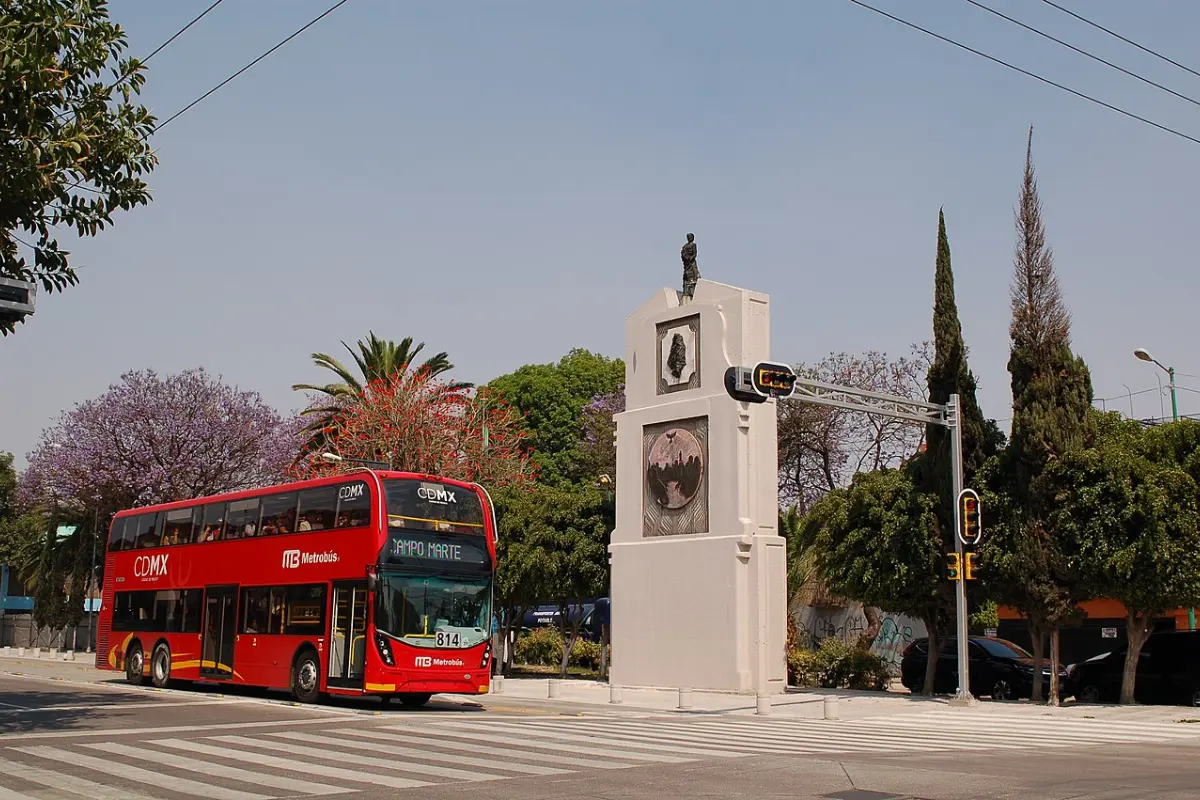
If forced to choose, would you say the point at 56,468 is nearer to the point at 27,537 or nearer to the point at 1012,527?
the point at 27,537

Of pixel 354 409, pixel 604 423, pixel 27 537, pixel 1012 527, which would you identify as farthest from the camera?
pixel 27 537

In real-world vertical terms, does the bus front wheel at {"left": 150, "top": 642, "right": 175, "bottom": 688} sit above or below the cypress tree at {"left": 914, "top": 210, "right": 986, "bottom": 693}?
below

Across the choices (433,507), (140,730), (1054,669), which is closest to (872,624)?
(1054,669)

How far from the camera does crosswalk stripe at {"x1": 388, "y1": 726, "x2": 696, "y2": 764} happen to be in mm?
13711

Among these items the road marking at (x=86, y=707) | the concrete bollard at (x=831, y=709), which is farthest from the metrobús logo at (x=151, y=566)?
the concrete bollard at (x=831, y=709)

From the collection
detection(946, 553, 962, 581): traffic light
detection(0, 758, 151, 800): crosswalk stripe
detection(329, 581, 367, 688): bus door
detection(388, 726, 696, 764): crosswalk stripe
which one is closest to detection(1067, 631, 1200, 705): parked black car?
detection(946, 553, 962, 581): traffic light

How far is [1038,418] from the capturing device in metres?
24.9

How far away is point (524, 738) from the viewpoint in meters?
16.1

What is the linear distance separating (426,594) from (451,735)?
5.13 metres

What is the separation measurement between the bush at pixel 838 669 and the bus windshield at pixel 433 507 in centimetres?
1271

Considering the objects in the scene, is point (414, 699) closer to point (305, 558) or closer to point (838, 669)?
point (305, 558)

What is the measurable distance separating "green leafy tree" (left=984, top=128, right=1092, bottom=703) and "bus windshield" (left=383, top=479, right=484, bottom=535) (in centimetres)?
1140

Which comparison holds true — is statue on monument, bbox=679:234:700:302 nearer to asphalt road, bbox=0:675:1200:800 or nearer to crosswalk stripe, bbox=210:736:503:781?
asphalt road, bbox=0:675:1200:800

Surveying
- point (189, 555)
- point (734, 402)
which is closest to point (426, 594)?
point (189, 555)
